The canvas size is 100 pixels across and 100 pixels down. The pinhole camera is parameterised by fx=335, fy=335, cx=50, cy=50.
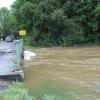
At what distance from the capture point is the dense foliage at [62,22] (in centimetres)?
5244

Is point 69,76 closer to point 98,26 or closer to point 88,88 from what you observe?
point 88,88

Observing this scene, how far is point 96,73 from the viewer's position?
59.7 feet

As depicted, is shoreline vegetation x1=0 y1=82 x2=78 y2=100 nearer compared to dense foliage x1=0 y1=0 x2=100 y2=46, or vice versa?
shoreline vegetation x1=0 y1=82 x2=78 y2=100

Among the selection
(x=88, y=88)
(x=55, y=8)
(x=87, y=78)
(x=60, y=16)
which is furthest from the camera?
(x=55, y=8)

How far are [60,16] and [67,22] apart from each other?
59.6 inches

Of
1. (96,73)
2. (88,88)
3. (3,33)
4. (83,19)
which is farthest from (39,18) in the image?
(3,33)

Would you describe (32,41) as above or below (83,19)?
below

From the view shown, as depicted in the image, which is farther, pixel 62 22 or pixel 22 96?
pixel 62 22

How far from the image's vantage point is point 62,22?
52875mm

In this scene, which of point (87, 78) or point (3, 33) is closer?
point (87, 78)

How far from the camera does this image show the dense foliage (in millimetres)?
52438

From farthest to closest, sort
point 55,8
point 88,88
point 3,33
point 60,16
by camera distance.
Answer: point 3,33 → point 55,8 → point 60,16 → point 88,88

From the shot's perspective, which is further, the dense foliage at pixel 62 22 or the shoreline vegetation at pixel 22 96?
the dense foliage at pixel 62 22

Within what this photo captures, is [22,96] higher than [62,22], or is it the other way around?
[62,22]
